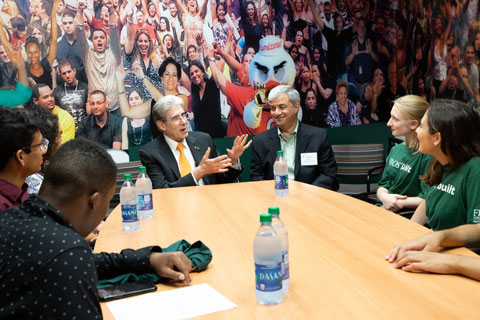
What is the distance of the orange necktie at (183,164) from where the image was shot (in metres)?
4.13

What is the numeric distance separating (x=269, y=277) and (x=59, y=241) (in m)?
0.63

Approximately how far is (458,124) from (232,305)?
5.65 ft

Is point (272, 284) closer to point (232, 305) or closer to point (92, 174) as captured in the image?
point (232, 305)

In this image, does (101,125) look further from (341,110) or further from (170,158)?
(341,110)

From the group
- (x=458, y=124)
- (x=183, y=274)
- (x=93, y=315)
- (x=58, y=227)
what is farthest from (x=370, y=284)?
(x=458, y=124)

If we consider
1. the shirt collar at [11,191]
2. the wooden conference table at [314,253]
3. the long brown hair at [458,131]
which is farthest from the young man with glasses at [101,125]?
the long brown hair at [458,131]

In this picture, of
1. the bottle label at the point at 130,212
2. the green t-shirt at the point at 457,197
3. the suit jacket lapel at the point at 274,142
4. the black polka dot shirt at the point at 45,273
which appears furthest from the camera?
the suit jacket lapel at the point at 274,142

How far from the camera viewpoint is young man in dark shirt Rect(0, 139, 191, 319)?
3.75 ft

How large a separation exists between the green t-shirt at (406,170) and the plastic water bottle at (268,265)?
7.14ft

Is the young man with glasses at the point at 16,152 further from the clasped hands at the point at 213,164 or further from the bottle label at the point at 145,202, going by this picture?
the clasped hands at the point at 213,164

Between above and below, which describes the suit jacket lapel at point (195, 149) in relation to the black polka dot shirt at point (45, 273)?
below

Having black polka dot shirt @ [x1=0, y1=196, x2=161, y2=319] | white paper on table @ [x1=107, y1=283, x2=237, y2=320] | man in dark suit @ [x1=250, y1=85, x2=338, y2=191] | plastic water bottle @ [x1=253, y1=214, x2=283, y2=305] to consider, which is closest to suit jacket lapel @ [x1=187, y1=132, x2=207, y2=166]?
man in dark suit @ [x1=250, y1=85, x2=338, y2=191]

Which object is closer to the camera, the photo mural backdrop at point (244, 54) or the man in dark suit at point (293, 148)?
the man in dark suit at point (293, 148)

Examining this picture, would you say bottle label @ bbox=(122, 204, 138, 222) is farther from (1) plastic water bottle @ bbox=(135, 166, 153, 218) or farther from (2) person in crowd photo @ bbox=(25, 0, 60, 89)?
(2) person in crowd photo @ bbox=(25, 0, 60, 89)
